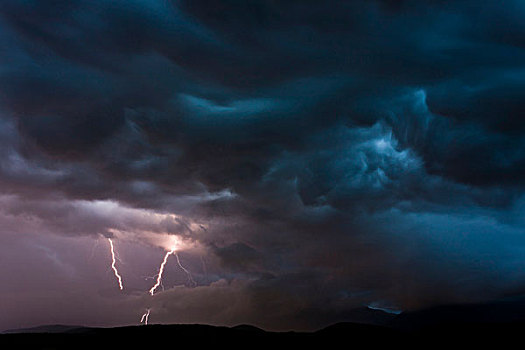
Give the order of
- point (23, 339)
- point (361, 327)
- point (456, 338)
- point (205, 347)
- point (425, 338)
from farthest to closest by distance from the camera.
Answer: point (361, 327) → point (456, 338) → point (425, 338) → point (205, 347) → point (23, 339)

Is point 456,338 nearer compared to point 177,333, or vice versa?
point 177,333

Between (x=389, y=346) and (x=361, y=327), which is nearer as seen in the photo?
(x=389, y=346)

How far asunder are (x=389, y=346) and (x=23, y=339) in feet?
272

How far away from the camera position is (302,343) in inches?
5030

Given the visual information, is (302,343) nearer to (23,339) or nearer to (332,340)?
(332,340)

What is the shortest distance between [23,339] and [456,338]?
389 feet

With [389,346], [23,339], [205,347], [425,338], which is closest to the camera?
[23,339]

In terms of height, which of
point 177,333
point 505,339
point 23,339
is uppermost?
point 505,339

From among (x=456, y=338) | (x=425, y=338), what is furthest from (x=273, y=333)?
(x=456, y=338)

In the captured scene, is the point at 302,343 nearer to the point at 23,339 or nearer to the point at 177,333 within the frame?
the point at 177,333

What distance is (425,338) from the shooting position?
445ft

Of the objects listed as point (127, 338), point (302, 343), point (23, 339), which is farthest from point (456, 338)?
point (23, 339)

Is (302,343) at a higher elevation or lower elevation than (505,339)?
lower

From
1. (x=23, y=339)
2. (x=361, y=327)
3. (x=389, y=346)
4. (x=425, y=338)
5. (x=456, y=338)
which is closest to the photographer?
(x=23, y=339)
